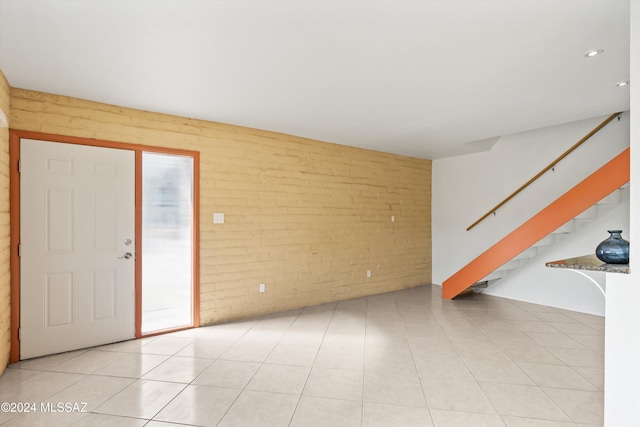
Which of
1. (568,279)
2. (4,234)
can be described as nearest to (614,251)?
(568,279)

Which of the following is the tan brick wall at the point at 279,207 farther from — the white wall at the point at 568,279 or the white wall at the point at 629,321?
the white wall at the point at 629,321

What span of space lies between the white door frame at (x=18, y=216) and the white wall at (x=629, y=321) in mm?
4017

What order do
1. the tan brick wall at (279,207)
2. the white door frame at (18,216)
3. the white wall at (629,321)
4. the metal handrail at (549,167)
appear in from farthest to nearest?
the metal handrail at (549,167) < the tan brick wall at (279,207) < the white door frame at (18,216) < the white wall at (629,321)

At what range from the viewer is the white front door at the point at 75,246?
323 centimetres

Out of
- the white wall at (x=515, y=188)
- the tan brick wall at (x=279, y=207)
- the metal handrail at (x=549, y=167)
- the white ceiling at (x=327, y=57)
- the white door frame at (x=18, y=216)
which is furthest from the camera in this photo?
the white wall at (x=515, y=188)

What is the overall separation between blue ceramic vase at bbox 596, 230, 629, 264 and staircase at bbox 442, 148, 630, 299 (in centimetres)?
227

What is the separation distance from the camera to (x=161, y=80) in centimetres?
303

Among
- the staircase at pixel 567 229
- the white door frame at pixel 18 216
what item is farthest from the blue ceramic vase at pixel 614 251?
the white door frame at pixel 18 216

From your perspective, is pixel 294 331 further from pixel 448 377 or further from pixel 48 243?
pixel 48 243

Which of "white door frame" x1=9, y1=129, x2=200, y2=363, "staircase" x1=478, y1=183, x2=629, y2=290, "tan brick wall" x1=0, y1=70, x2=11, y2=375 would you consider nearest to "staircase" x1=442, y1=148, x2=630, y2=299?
"staircase" x1=478, y1=183, x2=629, y2=290

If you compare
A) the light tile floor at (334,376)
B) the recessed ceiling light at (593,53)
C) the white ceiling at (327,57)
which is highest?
the recessed ceiling light at (593,53)

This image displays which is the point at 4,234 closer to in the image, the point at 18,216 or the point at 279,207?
the point at 18,216

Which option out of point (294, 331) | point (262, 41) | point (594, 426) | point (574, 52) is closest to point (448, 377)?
point (594, 426)

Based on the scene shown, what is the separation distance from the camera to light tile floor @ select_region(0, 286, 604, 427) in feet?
7.66
